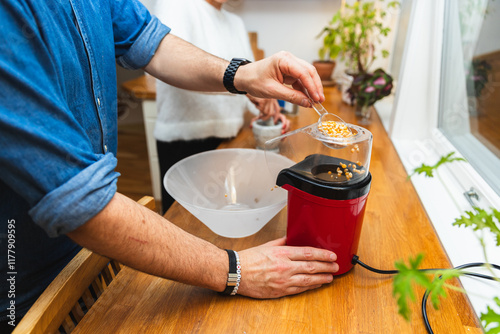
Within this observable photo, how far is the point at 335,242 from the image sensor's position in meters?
0.60

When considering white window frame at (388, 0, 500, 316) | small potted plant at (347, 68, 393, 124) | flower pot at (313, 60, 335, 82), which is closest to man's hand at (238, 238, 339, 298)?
white window frame at (388, 0, 500, 316)

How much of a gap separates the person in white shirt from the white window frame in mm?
451

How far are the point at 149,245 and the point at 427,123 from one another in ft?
3.79

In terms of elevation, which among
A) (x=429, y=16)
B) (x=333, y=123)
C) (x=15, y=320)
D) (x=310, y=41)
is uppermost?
(x=429, y=16)

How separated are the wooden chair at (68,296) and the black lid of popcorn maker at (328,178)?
35 centimetres

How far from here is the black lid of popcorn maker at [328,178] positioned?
1.78ft

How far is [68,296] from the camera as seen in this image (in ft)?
1.59

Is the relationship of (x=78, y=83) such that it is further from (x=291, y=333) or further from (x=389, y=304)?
(x=389, y=304)

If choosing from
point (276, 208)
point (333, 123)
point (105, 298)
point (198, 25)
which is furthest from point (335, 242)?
point (198, 25)

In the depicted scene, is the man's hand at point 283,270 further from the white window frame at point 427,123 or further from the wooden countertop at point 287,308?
the white window frame at point 427,123

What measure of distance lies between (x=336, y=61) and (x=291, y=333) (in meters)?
1.91

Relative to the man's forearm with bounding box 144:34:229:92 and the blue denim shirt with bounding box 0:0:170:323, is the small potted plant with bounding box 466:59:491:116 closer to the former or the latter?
the man's forearm with bounding box 144:34:229:92

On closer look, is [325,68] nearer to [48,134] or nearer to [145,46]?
[145,46]

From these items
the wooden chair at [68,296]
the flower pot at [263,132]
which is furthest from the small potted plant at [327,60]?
the wooden chair at [68,296]
